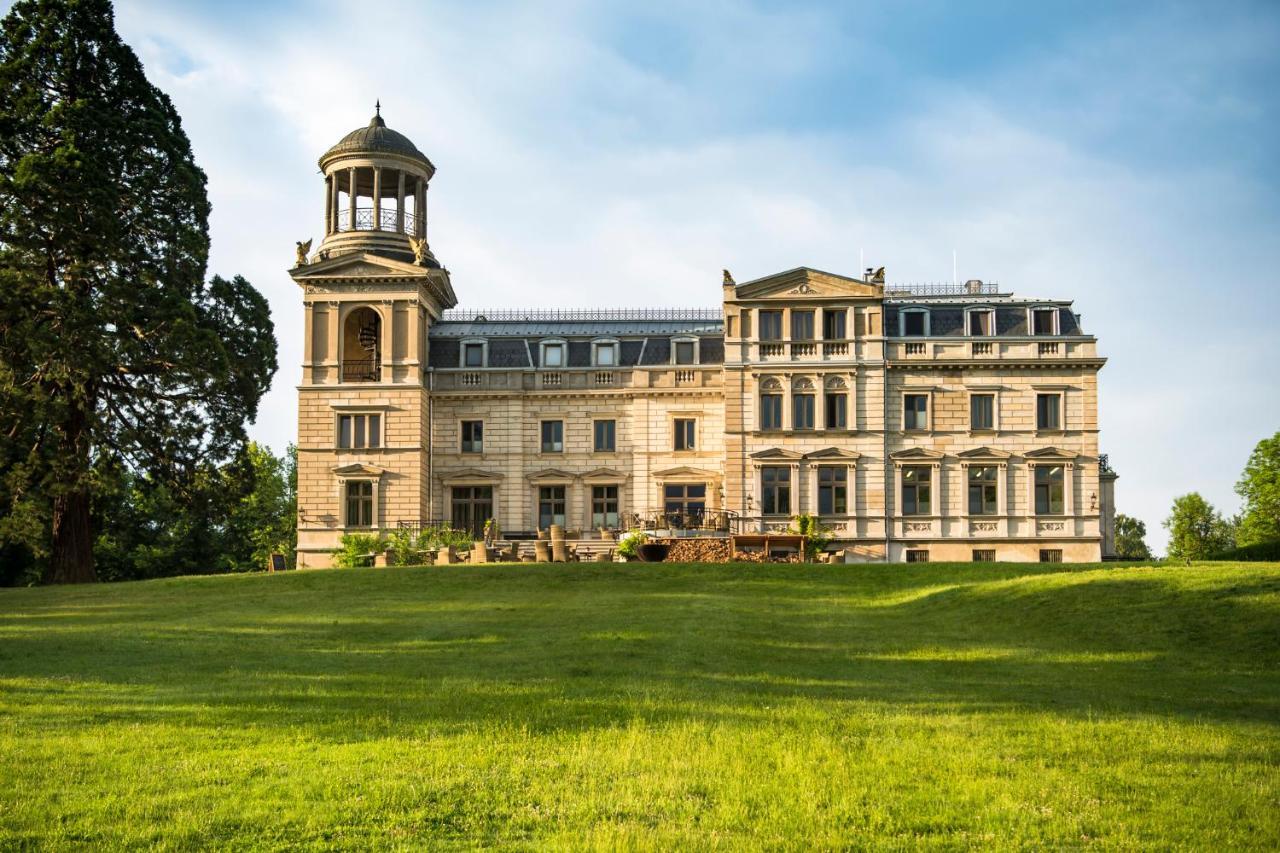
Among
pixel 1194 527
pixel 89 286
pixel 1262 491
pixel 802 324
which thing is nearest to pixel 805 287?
pixel 802 324

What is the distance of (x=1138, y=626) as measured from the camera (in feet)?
83.9

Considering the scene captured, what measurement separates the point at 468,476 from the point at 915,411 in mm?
20495

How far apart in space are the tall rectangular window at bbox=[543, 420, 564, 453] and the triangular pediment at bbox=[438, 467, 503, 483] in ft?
8.99

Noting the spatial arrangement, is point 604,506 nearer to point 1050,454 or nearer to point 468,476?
point 468,476

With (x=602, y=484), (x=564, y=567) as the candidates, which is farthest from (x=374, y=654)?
(x=602, y=484)

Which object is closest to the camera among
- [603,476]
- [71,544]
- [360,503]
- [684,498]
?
[71,544]

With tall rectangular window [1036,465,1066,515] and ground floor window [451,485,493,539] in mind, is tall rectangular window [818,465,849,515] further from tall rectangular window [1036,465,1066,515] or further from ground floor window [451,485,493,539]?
ground floor window [451,485,493,539]

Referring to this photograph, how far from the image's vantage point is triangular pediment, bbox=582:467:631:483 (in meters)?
60.0

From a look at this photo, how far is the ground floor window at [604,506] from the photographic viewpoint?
5997 centimetres

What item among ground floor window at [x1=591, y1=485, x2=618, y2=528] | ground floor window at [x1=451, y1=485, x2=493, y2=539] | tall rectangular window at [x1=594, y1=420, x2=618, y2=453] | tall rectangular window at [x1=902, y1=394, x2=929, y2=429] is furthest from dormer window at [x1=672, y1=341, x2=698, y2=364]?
ground floor window at [x1=451, y1=485, x2=493, y2=539]

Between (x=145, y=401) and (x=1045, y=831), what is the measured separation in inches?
1632

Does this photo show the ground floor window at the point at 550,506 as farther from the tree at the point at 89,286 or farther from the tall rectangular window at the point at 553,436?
the tree at the point at 89,286

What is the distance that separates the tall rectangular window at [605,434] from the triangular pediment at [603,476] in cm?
101

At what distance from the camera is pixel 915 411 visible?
57.9m
